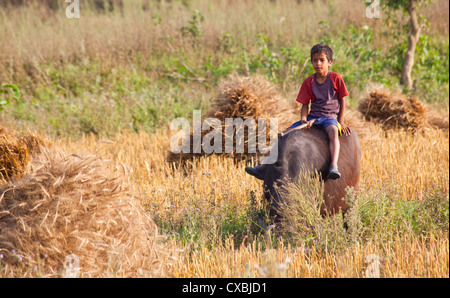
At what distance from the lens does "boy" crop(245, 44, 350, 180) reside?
4.58 metres

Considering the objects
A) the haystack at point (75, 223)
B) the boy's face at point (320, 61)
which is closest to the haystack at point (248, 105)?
the boy's face at point (320, 61)

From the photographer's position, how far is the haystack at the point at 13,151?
5359 millimetres

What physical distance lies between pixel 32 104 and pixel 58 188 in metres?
8.33

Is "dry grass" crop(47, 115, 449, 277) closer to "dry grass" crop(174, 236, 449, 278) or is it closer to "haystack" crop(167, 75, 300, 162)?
"dry grass" crop(174, 236, 449, 278)

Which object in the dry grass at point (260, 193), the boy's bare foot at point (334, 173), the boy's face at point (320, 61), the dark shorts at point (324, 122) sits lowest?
the dry grass at point (260, 193)

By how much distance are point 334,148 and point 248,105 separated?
2.44 m

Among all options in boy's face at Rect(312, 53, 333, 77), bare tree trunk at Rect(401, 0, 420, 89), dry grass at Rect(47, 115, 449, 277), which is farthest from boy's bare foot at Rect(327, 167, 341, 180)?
bare tree trunk at Rect(401, 0, 420, 89)

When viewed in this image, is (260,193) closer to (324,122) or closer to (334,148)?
(324,122)

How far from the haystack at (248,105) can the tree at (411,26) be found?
21.1 ft

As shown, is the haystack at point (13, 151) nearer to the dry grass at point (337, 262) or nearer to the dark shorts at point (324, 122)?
the dry grass at point (337, 262)

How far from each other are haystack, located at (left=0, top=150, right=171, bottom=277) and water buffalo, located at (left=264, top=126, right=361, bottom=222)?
4.27ft

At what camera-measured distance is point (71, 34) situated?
14.4 meters

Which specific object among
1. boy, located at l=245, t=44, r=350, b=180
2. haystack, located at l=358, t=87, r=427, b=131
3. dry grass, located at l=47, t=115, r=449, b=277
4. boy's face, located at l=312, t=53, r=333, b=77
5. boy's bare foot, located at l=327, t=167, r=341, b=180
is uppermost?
boy's face, located at l=312, t=53, r=333, b=77
